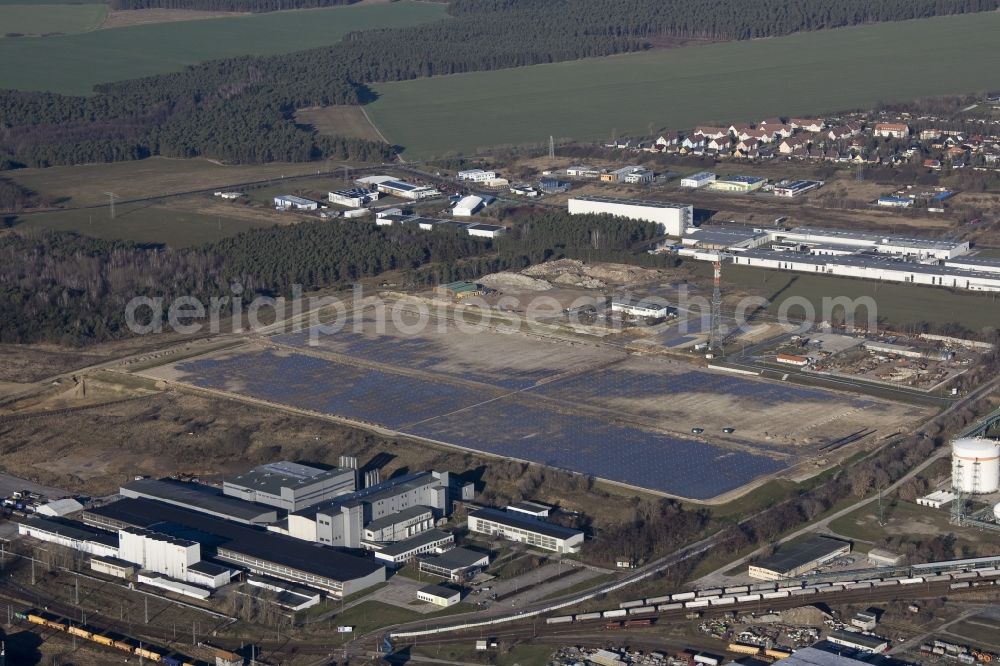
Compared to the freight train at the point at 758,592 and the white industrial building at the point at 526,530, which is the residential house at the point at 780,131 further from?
the freight train at the point at 758,592

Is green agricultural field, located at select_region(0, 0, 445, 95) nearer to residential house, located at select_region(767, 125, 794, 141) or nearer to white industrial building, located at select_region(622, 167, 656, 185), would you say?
white industrial building, located at select_region(622, 167, 656, 185)

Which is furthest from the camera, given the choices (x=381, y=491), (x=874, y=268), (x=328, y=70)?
(x=328, y=70)

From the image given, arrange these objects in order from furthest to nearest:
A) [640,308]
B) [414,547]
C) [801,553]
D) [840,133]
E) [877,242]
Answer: [840,133] → [877,242] → [640,308] → [414,547] → [801,553]

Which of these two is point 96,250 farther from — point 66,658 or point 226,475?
point 66,658

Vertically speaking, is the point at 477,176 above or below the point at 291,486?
above

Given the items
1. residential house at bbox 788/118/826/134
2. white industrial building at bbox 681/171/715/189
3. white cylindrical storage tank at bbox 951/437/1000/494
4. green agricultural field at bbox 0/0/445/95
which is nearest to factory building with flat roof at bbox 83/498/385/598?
white cylindrical storage tank at bbox 951/437/1000/494

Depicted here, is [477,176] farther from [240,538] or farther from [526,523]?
Answer: [240,538]

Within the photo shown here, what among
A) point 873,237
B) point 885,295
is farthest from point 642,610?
point 873,237

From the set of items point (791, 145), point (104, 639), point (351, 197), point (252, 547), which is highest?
point (791, 145)
